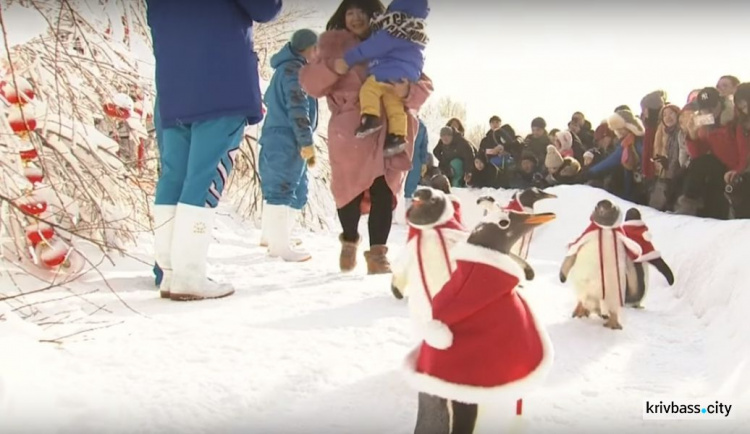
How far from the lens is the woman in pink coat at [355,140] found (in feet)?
10.7

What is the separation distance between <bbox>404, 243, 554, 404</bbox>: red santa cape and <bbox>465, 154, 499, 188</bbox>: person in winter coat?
8.07m

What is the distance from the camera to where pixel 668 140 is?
6.00m

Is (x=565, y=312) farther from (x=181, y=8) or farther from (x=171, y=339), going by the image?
(x=181, y=8)

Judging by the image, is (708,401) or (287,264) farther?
(287,264)

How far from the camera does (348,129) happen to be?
3.29 m

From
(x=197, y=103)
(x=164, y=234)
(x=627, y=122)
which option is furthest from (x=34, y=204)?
(x=627, y=122)

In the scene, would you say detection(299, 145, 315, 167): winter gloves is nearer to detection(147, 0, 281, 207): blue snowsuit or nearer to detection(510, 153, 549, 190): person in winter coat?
detection(147, 0, 281, 207): blue snowsuit

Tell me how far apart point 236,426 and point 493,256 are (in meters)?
0.72

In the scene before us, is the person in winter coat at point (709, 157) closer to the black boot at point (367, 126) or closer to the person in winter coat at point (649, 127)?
the person in winter coat at point (649, 127)

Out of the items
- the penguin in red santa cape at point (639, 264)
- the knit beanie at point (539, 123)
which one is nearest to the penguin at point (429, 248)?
the penguin in red santa cape at point (639, 264)

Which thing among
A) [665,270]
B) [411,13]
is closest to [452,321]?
[411,13]

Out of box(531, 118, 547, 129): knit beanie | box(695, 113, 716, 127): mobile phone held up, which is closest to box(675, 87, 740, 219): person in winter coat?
box(695, 113, 716, 127): mobile phone held up

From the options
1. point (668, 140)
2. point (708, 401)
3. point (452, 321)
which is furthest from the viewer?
point (668, 140)

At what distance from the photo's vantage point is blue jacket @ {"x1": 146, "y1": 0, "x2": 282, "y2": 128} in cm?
258
